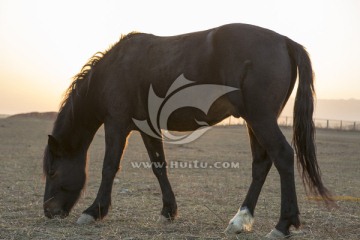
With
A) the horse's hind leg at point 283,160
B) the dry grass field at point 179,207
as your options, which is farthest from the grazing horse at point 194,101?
the dry grass field at point 179,207

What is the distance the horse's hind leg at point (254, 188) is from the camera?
16.3ft

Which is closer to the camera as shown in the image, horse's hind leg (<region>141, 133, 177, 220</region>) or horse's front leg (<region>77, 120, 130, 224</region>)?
horse's front leg (<region>77, 120, 130, 224</region>)

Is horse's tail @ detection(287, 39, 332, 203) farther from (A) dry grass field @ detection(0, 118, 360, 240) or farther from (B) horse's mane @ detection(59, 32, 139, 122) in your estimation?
(B) horse's mane @ detection(59, 32, 139, 122)

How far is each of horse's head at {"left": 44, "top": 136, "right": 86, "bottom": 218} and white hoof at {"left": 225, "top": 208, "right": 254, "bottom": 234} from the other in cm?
226

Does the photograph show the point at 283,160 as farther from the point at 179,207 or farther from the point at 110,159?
the point at 179,207

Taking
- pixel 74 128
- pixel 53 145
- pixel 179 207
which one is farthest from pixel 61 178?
pixel 179 207

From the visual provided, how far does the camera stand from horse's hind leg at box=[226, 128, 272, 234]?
496 centimetres

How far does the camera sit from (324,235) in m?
4.76

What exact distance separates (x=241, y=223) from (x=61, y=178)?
257 cm

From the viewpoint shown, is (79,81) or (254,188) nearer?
(254,188)

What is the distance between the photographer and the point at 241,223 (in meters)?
4.90

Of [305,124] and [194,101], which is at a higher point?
[194,101]

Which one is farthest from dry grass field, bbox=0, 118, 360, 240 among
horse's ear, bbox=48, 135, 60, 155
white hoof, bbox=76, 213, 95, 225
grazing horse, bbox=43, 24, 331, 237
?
horse's ear, bbox=48, 135, 60, 155

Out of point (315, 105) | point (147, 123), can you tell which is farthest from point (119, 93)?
point (315, 105)
